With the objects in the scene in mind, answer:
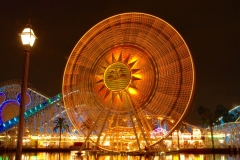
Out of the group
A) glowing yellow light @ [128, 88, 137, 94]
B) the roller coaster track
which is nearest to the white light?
glowing yellow light @ [128, 88, 137, 94]

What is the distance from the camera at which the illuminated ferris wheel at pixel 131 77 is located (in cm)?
2006

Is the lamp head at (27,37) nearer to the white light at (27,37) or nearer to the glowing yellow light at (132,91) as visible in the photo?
the white light at (27,37)

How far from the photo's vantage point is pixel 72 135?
177 feet

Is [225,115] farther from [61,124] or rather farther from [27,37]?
[27,37]

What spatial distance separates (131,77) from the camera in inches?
776

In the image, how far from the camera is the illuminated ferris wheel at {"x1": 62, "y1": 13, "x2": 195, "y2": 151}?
2006 centimetres

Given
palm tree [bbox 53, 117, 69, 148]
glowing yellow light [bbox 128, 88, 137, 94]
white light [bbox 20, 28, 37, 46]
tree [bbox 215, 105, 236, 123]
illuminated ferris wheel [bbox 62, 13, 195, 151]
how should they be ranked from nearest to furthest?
white light [bbox 20, 28, 37, 46] < illuminated ferris wheel [bbox 62, 13, 195, 151] < glowing yellow light [bbox 128, 88, 137, 94] < palm tree [bbox 53, 117, 69, 148] < tree [bbox 215, 105, 236, 123]

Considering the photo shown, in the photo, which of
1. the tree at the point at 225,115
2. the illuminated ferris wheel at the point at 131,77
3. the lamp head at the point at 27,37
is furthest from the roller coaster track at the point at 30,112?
the tree at the point at 225,115

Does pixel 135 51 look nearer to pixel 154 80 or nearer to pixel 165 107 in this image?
pixel 154 80

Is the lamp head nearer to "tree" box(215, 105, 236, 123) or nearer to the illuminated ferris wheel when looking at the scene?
the illuminated ferris wheel

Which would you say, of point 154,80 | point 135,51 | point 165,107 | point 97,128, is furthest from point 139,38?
point 97,128

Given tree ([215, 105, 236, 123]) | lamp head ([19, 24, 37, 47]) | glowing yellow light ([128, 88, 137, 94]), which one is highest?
tree ([215, 105, 236, 123])

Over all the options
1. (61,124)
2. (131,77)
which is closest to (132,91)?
(131,77)

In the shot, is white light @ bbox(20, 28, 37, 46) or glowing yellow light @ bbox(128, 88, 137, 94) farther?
glowing yellow light @ bbox(128, 88, 137, 94)
